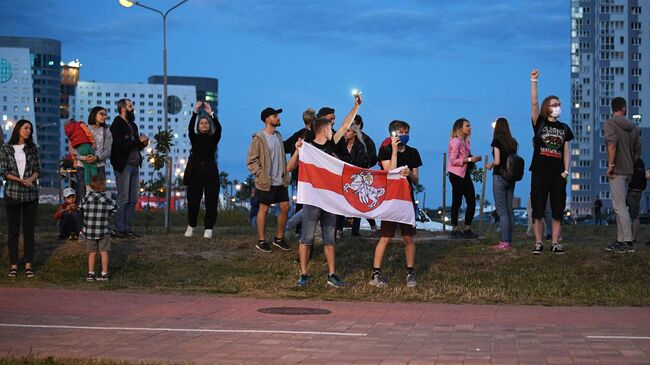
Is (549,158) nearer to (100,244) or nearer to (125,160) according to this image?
(100,244)

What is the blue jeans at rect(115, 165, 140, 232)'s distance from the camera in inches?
680

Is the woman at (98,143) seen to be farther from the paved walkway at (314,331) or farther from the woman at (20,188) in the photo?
the paved walkway at (314,331)

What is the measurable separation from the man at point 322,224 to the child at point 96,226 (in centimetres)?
285

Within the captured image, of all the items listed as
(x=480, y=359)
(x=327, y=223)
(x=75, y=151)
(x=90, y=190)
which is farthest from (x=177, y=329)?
(x=75, y=151)

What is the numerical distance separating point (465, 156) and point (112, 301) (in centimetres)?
677

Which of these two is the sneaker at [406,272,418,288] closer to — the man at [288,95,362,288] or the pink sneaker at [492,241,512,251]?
the man at [288,95,362,288]

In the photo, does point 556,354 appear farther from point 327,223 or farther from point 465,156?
point 465,156

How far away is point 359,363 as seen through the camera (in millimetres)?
8102

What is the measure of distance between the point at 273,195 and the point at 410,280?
2.97 metres

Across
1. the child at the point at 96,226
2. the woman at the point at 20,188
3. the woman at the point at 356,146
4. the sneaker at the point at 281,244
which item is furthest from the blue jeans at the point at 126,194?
the woman at the point at 356,146

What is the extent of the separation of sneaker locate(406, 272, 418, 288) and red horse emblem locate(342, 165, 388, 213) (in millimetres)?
1077

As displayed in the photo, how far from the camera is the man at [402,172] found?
14.2 meters

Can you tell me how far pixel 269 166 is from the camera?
1619cm

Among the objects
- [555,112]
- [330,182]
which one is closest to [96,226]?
[330,182]
